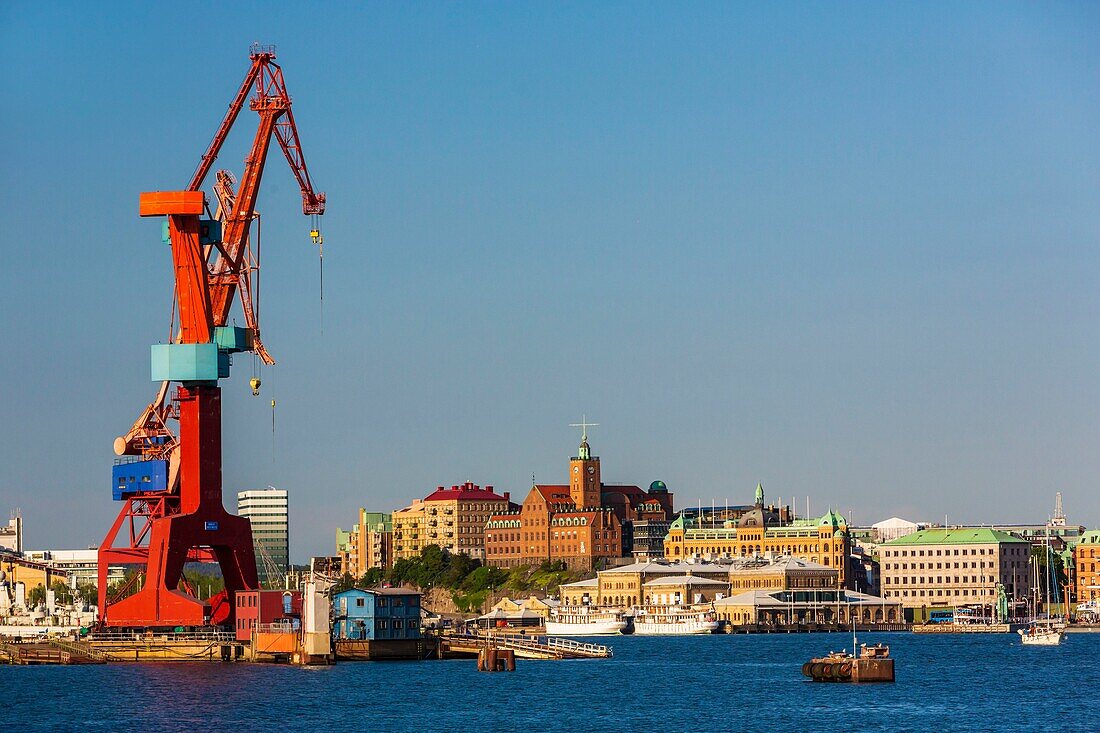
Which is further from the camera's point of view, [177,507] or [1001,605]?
[1001,605]

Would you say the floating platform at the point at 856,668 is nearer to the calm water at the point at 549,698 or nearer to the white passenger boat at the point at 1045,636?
the calm water at the point at 549,698

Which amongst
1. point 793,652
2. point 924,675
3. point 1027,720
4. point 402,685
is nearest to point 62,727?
point 402,685

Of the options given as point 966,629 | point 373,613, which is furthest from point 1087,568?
point 373,613

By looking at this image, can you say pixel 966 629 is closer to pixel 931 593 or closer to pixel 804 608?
pixel 804 608

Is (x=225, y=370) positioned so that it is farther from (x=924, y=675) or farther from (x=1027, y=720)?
(x=1027, y=720)

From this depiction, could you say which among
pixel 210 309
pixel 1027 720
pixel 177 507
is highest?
pixel 210 309

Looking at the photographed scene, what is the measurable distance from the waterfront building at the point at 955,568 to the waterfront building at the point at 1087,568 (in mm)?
4404

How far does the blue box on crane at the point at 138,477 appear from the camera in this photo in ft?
313

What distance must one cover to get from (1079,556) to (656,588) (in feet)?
128

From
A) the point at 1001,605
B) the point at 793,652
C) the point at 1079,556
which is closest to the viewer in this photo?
the point at 793,652

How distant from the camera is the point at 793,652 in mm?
121188

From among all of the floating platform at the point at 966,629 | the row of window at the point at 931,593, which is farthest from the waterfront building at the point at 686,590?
the floating platform at the point at 966,629

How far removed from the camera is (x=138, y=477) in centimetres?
9588

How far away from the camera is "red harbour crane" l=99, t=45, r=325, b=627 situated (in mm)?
91688
